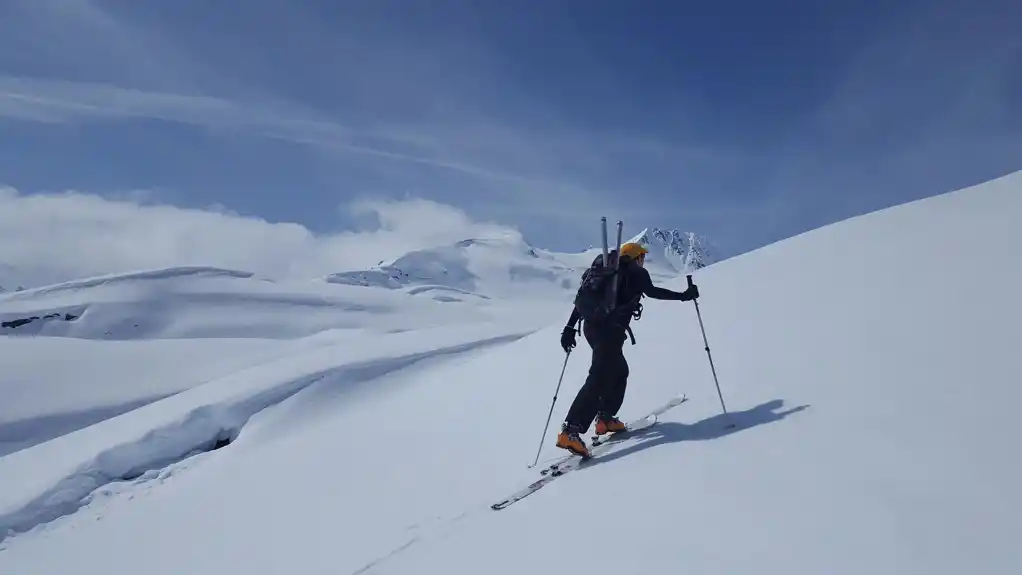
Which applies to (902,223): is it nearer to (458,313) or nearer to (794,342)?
(794,342)

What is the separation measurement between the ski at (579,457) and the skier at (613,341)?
0.15 metres

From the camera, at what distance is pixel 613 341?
712 cm

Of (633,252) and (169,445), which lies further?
(169,445)

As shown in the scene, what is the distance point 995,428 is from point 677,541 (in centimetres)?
243

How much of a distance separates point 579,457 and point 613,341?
54.3 inches

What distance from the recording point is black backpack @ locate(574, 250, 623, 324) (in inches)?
271

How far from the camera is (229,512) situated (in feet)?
32.3

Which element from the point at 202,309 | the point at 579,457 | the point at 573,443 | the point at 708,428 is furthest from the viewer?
the point at 202,309

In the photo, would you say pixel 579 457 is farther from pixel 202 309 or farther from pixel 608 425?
pixel 202 309

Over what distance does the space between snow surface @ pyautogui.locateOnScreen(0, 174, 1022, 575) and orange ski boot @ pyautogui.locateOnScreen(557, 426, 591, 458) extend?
517 millimetres

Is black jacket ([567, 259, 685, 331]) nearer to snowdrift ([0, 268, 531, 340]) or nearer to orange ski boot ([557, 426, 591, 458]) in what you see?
orange ski boot ([557, 426, 591, 458])

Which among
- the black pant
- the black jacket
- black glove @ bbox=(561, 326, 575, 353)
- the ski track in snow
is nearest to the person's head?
the black jacket

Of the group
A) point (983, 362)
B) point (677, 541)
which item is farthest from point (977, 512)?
point (983, 362)

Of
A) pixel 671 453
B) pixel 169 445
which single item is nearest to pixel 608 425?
pixel 671 453
